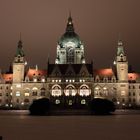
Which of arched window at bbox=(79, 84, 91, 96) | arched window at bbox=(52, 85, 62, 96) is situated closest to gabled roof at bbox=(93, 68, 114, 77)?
arched window at bbox=(79, 84, 91, 96)

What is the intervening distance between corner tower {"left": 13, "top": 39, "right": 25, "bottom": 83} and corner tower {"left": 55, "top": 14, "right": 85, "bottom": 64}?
52.4 feet

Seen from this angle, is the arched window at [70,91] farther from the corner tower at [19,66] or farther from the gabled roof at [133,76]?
the gabled roof at [133,76]

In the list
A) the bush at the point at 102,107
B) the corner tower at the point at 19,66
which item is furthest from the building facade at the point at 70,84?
the bush at the point at 102,107

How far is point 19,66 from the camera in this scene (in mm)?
143500

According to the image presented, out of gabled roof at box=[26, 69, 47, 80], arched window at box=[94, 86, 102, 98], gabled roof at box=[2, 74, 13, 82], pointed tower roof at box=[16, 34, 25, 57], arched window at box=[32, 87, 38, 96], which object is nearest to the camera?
arched window at box=[94, 86, 102, 98]

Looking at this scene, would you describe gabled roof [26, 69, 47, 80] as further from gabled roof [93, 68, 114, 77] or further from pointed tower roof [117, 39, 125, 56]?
pointed tower roof [117, 39, 125, 56]

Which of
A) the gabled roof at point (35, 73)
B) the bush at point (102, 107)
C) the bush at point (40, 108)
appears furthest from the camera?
the gabled roof at point (35, 73)

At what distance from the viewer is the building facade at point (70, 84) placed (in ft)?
437

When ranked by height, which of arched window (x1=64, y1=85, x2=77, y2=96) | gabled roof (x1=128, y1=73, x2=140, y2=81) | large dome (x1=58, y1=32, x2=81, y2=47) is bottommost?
arched window (x1=64, y1=85, x2=77, y2=96)

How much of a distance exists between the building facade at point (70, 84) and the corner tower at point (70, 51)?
3231 mm

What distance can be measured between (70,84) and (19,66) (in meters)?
24.4

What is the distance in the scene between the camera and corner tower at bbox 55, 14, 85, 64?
153 metres

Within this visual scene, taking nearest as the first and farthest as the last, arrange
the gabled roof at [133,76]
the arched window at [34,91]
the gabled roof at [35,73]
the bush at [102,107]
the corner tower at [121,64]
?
1. the bush at [102,107]
2. the arched window at [34,91]
3. the corner tower at [121,64]
4. the gabled roof at [35,73]
5. the gabled roof at [133,76]

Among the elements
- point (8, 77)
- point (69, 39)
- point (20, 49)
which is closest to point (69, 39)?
point (69, 39)
